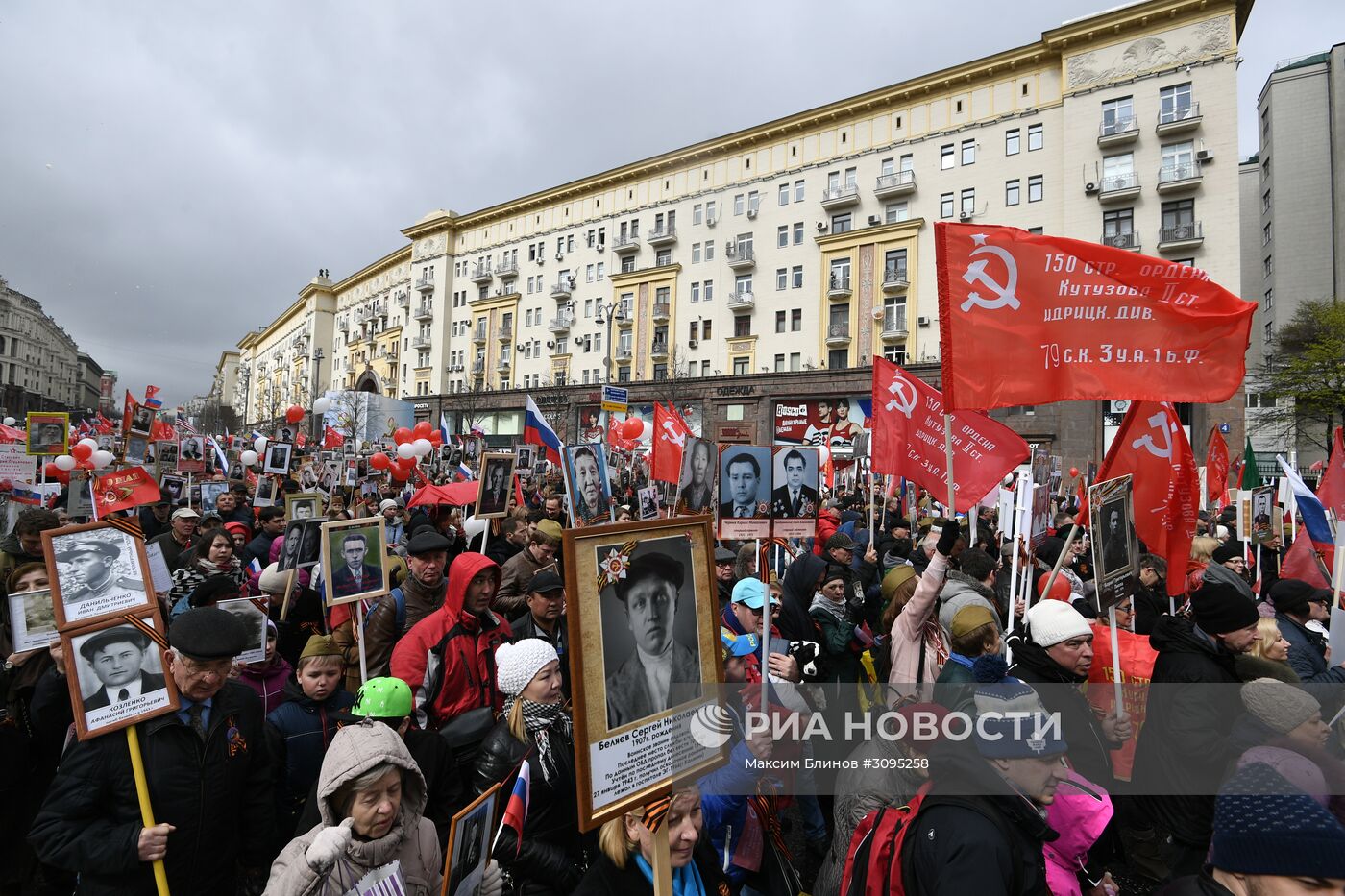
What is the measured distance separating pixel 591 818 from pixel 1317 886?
5.82ft

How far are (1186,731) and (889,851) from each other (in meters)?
2.15

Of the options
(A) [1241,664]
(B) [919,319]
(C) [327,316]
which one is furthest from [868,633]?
(C) [327,316]

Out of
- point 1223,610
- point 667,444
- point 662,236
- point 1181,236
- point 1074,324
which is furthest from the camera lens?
point 662,236

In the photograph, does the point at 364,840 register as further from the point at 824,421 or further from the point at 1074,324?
the point at 824,421

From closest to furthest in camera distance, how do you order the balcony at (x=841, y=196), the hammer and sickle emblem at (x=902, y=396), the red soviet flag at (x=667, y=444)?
the hammer and sickle emblem at (x=902, y=396)
the red soviet flag at (x=667, y=444)
the balcony at (x=841, y=196)

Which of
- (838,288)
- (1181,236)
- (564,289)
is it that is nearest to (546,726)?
(1181,236)

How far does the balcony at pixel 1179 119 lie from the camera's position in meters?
31.0

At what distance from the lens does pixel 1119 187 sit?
1277 inches

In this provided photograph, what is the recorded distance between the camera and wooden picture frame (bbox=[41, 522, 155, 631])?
273 centimetres

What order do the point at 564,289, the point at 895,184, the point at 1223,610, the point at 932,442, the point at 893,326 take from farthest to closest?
the point at 564,289 → the point at 895,184 → the point at 893,326 → the point at 932,442 → the point at 1223,610

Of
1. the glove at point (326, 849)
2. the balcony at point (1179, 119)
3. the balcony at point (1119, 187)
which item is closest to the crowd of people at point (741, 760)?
the glove at point (326, 849)

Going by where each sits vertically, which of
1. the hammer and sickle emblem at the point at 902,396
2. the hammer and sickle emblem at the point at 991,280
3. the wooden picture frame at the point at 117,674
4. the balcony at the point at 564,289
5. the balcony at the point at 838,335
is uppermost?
the balcony at the point at 564,289

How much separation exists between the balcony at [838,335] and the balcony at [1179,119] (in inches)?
656

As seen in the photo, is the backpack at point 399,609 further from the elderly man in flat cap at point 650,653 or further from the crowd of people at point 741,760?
the elderly man in flat cap at point 650,653
